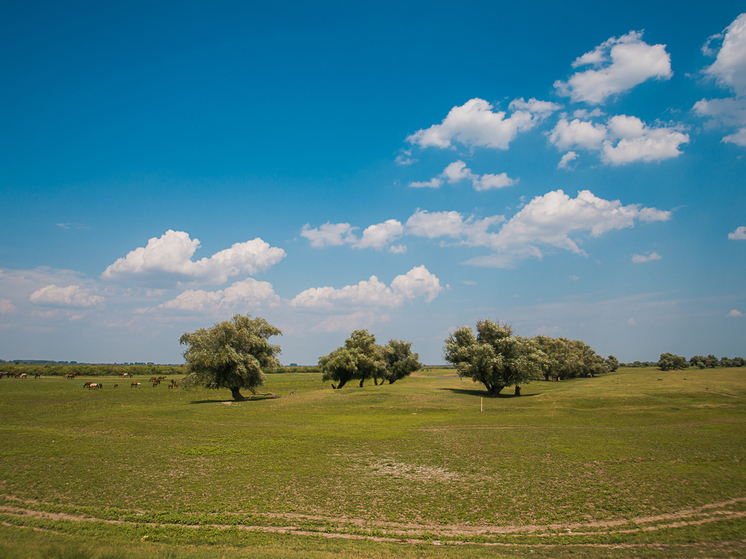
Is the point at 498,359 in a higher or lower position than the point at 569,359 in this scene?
higher

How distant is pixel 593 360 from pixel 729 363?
145ft

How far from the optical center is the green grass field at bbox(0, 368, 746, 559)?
33.2ft

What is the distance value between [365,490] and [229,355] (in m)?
32.0

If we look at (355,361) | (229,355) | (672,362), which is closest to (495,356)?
(355,361)

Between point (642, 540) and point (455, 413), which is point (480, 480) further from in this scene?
point (455, 413)

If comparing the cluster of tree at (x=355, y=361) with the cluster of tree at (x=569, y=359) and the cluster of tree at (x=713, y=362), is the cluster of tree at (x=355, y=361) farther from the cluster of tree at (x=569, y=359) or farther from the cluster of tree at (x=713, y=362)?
the cluster of tree at (x=713, y=362)

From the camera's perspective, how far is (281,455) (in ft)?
62.5

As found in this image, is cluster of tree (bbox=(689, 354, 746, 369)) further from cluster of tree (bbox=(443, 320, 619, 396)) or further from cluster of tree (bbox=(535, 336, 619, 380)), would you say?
cluster of tree (bbox=(443, 320, 619, 396))

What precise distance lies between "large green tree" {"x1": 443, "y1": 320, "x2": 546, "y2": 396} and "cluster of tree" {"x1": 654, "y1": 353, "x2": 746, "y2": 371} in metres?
94.7

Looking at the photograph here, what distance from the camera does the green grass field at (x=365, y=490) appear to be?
10117 millimetres

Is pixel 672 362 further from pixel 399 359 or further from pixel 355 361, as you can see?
pixel 355 361

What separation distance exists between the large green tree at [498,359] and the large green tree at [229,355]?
1091 inches

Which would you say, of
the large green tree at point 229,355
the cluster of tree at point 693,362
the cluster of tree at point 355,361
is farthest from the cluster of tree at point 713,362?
the large green tree at point 229,355

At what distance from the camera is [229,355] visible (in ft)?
138
